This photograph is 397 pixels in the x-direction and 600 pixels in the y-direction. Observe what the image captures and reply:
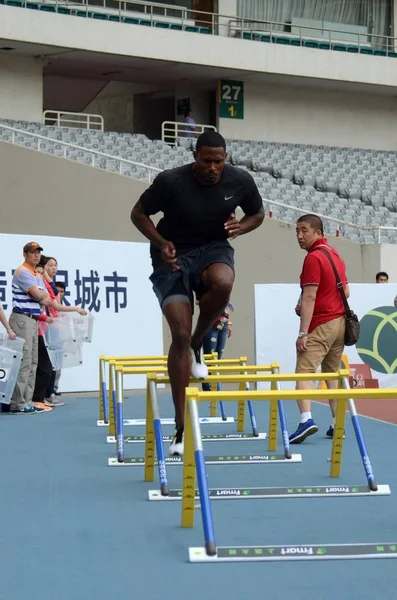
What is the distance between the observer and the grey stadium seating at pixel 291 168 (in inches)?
855

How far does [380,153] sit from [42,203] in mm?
14498

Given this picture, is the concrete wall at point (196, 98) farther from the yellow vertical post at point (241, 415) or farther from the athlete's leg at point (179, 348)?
the athlete's leg at point (179, 348)

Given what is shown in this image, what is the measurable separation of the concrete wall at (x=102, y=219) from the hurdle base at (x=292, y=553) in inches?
529

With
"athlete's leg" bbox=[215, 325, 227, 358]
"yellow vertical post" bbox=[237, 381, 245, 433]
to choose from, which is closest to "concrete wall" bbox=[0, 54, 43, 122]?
"athlete's leg" bbox=[215, 325, 227, 358]

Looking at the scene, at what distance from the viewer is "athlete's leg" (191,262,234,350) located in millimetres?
6492

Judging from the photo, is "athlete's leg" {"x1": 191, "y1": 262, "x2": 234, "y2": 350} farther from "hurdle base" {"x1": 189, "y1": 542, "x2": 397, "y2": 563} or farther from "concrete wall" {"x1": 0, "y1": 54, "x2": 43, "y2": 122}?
"concrete wall" {"x1": 0, "y1": 54, "x2": 43, "y2": 122}

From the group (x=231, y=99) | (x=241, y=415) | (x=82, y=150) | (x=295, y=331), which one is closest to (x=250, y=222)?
(x=241, y=415)

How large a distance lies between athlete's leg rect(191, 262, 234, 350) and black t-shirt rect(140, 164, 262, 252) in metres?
0.24

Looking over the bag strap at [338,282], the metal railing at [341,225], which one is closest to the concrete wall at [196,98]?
the metal railing at [341,225]

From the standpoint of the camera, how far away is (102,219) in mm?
19281

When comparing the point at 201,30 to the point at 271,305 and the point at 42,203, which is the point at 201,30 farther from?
the point at 271,305

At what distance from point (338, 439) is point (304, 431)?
1.88 meters

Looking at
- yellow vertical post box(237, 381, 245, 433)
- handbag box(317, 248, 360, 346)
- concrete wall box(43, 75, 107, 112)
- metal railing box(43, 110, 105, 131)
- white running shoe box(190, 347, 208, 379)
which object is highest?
concrete wall box(43, 75, 107, 112)

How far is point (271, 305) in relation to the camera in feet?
48.8
